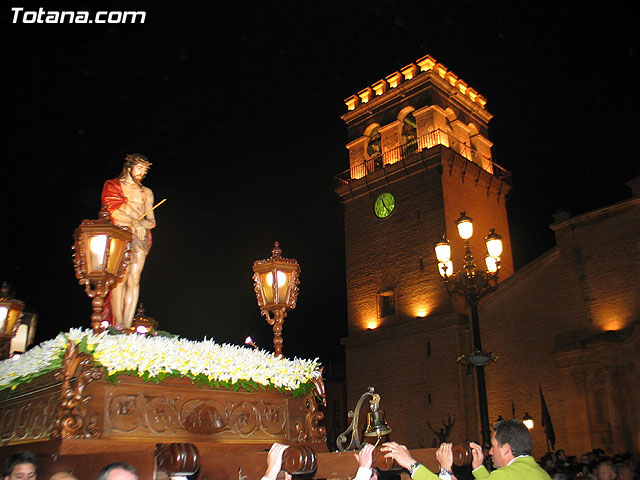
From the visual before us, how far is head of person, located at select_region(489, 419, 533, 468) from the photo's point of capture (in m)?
4.76

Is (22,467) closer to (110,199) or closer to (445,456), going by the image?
(445,456)

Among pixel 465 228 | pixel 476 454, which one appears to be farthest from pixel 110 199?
pixel 465 228

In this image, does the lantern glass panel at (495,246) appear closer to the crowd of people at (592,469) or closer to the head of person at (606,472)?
the crowd of people at (592,469)

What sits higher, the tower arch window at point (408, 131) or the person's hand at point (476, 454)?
the tower arch window at point (408, 131)

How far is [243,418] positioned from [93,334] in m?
1.64

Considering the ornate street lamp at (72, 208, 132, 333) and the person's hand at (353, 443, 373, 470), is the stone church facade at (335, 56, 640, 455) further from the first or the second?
the person's hand at (353, 443, 373, 470)

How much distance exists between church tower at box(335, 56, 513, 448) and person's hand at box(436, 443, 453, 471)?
68.3 feet

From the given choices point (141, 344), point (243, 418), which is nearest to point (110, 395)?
point (141, 344)

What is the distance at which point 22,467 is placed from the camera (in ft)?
15.1

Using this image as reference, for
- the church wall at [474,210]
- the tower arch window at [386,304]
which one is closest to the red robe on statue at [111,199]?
the church wall at [474,210]

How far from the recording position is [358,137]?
1254 inches

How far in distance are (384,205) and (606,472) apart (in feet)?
72.0

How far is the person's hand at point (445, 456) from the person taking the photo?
4371 millimetres

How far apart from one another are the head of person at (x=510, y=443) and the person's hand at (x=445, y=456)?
1.94ft
